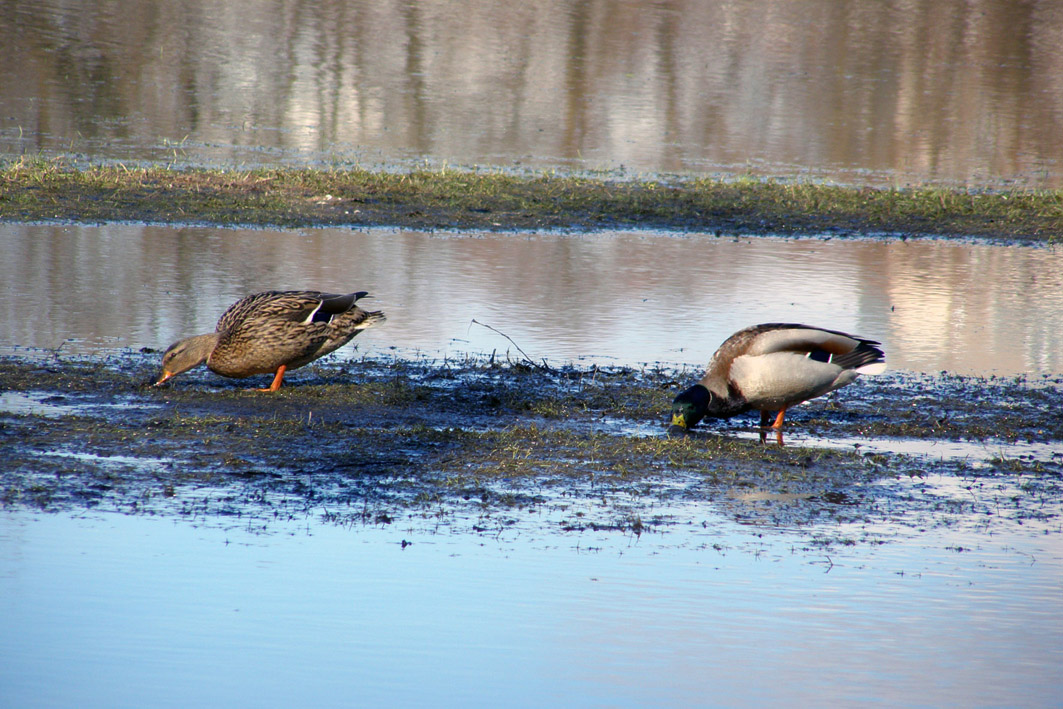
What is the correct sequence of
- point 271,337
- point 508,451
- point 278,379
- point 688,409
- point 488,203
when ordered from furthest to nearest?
point 488,203, point 278,379, point 271,337, point 688,409, point 508,451

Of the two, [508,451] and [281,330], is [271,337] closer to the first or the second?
[281,330]

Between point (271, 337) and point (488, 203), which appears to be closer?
point (271, 337)

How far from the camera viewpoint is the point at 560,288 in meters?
11.1

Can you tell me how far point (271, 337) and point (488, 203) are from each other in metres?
7.26

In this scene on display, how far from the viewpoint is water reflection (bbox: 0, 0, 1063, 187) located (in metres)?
19.6

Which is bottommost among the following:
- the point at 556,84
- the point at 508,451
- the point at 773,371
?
the point at 508,451

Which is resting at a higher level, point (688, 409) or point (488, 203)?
point (488, 203)

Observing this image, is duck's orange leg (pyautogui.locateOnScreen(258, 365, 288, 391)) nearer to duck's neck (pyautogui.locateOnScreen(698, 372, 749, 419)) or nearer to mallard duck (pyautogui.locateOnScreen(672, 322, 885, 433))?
mallard duck (pyautogui.locateOnScreen(672, 322, 885, 433))

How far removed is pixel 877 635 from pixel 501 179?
11.4 m

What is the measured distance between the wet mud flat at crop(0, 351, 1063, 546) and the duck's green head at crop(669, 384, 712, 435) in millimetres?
110

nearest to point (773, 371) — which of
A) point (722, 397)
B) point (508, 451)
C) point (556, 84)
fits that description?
point (722, 397)

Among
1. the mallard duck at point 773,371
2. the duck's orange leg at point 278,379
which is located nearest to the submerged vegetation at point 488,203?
the duck's orange leg at point 278,379

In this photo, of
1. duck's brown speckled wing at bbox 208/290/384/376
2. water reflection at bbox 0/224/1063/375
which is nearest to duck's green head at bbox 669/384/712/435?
water reflection at bbox 0/224/1063/375

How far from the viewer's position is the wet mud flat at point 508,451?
5715mm
